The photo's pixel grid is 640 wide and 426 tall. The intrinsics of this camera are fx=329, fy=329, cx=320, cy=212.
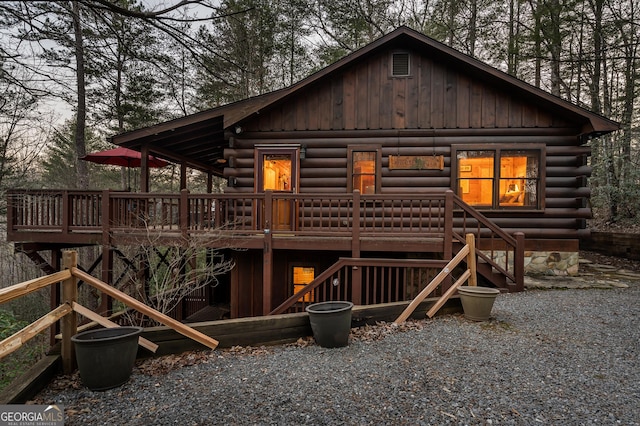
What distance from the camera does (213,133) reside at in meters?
9.78

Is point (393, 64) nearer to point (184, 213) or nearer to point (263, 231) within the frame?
point (263, 231)

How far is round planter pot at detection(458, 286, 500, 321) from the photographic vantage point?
5.32m

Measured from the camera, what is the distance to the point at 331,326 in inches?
182

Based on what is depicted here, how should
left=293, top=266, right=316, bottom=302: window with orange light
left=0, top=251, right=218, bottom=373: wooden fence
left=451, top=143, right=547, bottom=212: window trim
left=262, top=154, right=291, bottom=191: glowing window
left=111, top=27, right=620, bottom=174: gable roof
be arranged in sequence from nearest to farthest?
left=0, top=251, right=218, bottom=373: wooden fence → left=111, top=27, right=620, bottom=174: gable roof → left=451, top=143, right=547, bottom=212: window trim → left=293, top=266, right=316, bottom=302: window with orange light → left=262, top=154, right=291, bottom=191: glowing window

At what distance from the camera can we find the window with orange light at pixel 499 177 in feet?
28.1

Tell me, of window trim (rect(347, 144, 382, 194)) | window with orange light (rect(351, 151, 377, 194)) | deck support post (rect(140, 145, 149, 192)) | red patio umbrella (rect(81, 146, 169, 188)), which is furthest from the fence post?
red patio umbrella (rect(81, 146, 169, 188))

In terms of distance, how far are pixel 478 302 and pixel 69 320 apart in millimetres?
5739

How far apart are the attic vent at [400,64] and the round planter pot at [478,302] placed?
6117 mm

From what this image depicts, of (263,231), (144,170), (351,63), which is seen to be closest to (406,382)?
(263,231)

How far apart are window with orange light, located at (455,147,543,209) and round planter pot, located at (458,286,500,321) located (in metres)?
3.97

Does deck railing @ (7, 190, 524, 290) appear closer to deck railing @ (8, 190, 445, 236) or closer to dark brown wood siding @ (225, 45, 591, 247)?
deck railing @ (8, 190, 445, 236)

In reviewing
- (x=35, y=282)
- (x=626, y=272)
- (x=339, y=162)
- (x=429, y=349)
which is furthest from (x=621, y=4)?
(x=35, y=282)

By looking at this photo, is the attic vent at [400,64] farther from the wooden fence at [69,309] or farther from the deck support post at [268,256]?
the wooden fence at [69,309]

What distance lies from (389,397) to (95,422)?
2.80m
